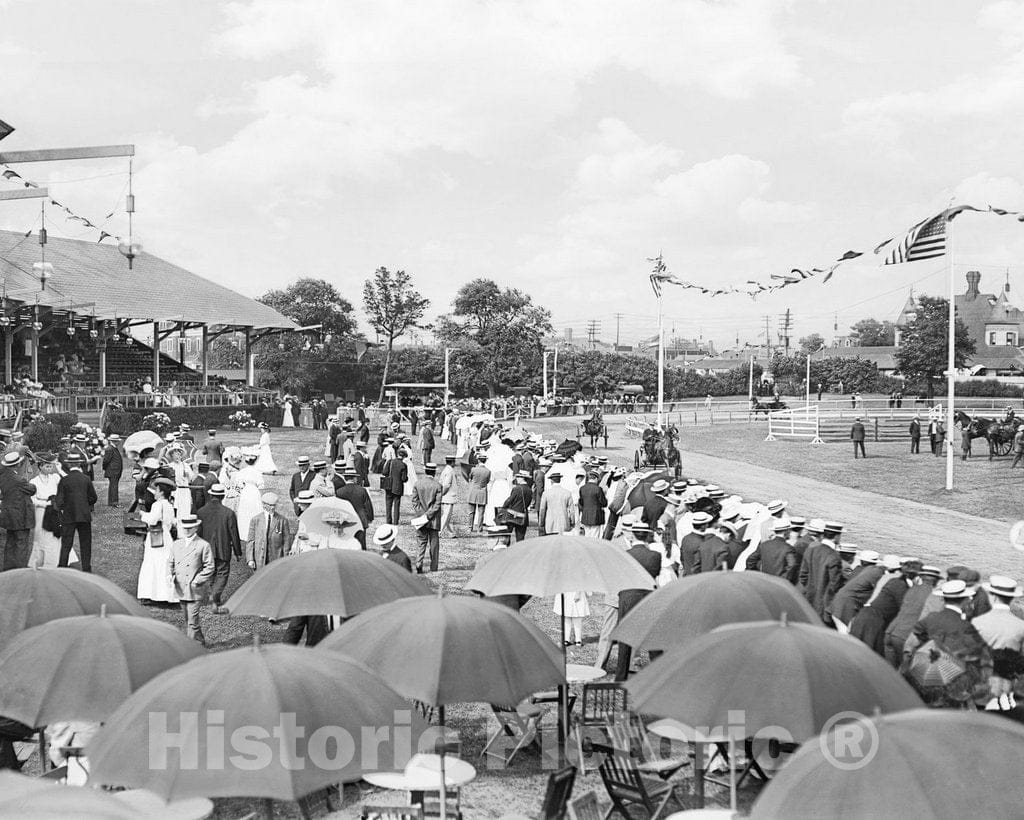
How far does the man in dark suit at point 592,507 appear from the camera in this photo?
53.3ft

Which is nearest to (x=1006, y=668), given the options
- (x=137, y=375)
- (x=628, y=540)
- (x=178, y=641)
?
(x=628, y=540)

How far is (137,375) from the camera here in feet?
168

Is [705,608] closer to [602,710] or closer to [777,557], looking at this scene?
[602,710]

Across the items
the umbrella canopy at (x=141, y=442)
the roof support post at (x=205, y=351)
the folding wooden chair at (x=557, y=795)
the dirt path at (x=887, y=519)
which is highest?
the roof support post at (x=205, y=351)

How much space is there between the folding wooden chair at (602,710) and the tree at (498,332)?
74.8m

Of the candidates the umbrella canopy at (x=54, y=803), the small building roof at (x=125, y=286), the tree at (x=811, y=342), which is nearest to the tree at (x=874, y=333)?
the tree at (x=811, y=342)

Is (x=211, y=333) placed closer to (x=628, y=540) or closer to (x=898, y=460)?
(x=898, y=460)

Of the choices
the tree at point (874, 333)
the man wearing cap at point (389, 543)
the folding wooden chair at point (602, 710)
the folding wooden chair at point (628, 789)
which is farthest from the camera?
the tree at point (874, 333)

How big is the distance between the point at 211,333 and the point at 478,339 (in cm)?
3862

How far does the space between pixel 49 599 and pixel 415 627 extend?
261 centimetres

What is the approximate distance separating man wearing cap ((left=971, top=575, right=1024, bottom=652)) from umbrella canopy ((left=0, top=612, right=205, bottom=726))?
5531 millimetres

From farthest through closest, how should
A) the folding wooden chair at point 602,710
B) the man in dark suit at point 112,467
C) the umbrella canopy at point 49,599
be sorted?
1. the man in dark suit at point 112,467
2. the folding wooden chair at point 602,710
3. the umbrella canopy at point 49,599

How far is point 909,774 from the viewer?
3.79m

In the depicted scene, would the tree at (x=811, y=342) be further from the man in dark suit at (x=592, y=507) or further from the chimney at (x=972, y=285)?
the man in dark suit at (x=592, y=507)
